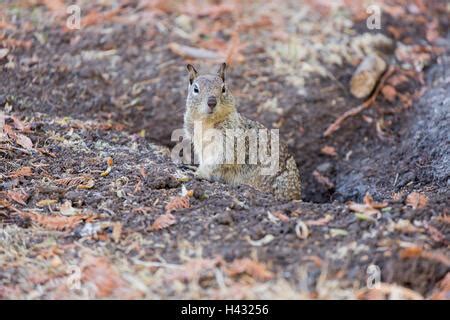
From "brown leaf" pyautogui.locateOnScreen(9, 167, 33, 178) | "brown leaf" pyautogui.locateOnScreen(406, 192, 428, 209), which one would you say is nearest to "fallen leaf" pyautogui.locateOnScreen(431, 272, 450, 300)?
"brown leaf" pyautogui.locateOnScreen(406, 192, 428, 209)

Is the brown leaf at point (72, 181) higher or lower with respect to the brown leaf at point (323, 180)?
higher

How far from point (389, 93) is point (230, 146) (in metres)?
3.11

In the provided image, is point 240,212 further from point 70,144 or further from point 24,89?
point 24,89

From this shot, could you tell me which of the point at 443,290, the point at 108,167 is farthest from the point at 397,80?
the point at 443,290

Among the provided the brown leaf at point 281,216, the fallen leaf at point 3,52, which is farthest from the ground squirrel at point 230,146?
the fallen leaf at point 3,52

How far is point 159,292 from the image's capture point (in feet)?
14.9

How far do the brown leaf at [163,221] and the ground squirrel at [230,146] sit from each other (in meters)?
1.86

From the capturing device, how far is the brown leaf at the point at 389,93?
361 inches

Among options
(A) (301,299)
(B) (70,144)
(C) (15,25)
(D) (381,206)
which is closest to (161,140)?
(B) (70,144)

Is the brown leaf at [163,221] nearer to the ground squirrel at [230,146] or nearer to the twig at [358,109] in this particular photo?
the ground squirrel at [230,146]

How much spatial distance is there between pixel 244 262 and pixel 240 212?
37.7 inches

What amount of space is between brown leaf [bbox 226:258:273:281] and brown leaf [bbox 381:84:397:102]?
522 centimetres

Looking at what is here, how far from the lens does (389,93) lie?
362 inches

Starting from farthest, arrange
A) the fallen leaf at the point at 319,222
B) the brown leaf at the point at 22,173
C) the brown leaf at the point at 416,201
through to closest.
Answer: the brown leaf at the point at 22,173, the brown leaf at the point at 416,201, the fallen leaf at the point at 319,222
